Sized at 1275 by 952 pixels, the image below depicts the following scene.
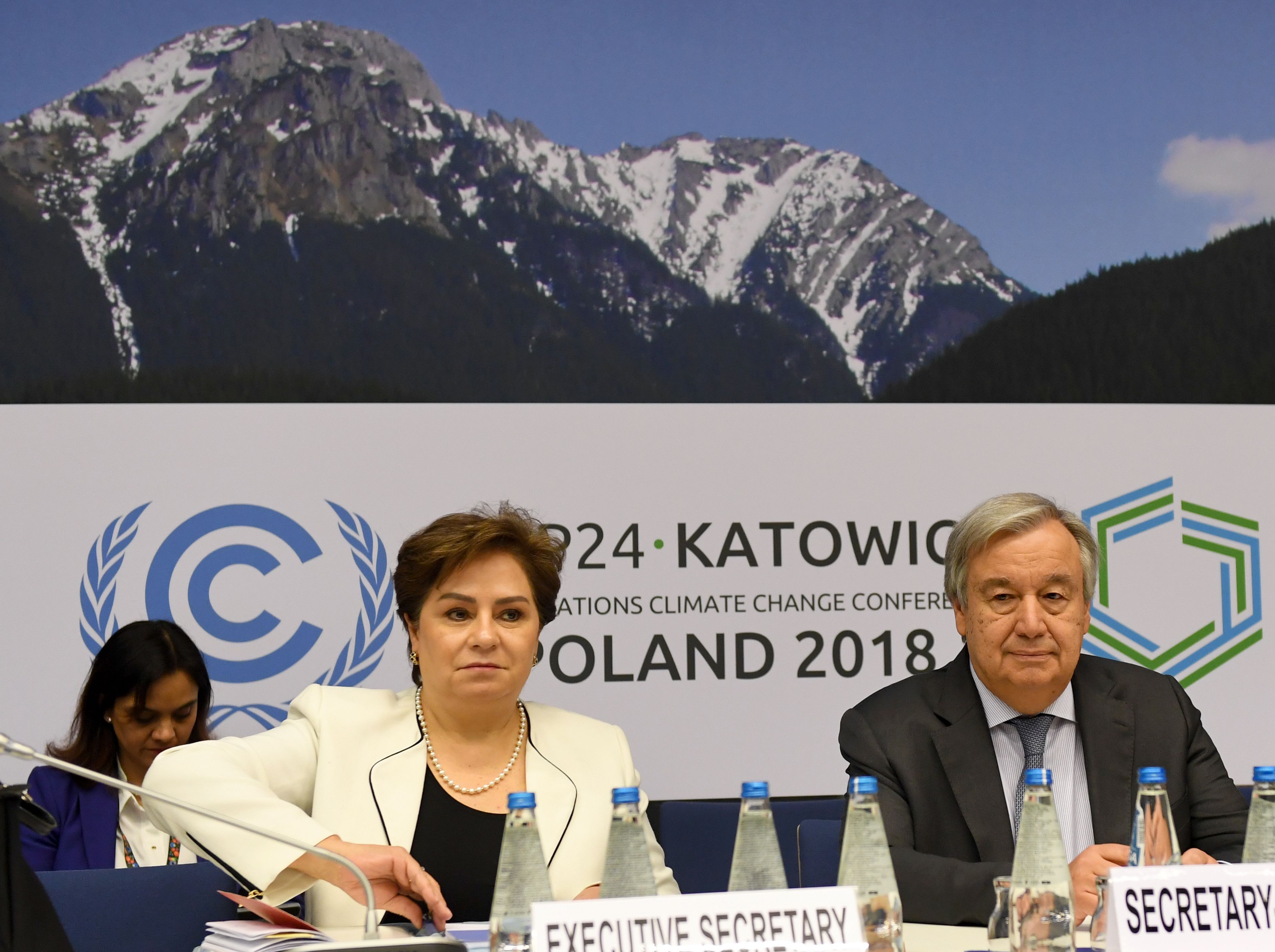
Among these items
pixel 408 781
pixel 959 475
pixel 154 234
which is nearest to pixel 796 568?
pixel 959 475

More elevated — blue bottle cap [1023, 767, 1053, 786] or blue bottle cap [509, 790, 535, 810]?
blue bottle cap [1023, 767, 1053, 786]

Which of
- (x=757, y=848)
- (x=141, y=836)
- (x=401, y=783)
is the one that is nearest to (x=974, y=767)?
(x=757, y=848)

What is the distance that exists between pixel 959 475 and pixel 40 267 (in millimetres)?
2552

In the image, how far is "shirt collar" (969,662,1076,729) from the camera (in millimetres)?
2096

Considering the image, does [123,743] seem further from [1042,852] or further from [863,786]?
[1042,852]

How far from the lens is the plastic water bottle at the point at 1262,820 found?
1423 mm

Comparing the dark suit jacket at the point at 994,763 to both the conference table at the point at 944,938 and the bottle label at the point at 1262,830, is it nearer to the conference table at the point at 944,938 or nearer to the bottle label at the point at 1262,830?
the conference table at the point at 944,938

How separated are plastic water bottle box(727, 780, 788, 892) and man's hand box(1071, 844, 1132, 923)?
45 centimetres

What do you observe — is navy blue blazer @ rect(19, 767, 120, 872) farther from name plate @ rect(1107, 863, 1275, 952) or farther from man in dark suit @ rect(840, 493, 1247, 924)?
name plate @ rect(1107, 863, 1275, 952)

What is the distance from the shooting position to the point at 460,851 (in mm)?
1930

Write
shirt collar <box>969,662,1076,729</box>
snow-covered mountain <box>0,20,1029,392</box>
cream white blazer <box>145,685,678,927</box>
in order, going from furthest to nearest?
snow-covered mountain <box>0,20,1029,392</box> < shirt collar <box>969,662,1076,729</box> < cream white blazer <box>145,685,678,927</box>

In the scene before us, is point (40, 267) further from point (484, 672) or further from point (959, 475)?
point (959, 475)

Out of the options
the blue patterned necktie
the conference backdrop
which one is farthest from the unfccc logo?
the blue patterned necktie

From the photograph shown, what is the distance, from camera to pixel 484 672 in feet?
6.48
